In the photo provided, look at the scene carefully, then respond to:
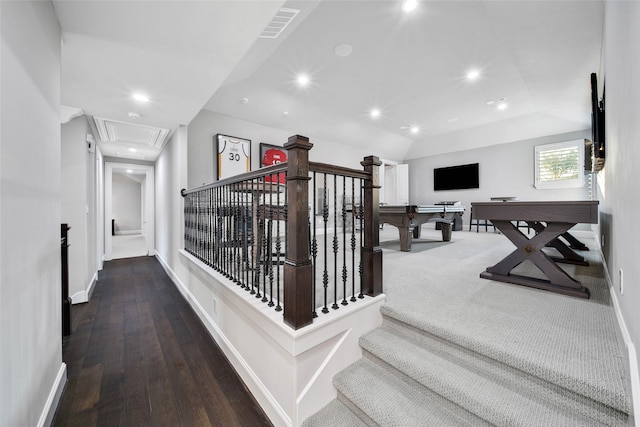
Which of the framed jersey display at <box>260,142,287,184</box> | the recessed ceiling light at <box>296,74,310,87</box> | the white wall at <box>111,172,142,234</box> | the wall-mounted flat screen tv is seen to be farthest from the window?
the white wall at <box>111,172,142,234</box>

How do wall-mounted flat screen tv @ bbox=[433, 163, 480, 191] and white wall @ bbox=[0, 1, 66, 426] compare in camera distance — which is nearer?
white wall @ bbox=[0, 1, 66, 426]

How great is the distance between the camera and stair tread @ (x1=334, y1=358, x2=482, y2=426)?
1.16 meters

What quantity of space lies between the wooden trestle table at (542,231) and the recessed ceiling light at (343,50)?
2808 millimetres

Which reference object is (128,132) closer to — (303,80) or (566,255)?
(303,80)

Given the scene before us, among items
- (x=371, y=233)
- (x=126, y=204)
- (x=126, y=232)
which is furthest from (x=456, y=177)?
(x=126, y=232)

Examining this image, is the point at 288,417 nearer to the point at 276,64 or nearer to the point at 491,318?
the point at 491,318

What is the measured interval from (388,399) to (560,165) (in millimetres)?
7575

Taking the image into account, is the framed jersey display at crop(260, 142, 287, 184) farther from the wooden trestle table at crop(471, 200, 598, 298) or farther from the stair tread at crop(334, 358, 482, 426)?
the stair tread at crop(334, 358, 482, 426)

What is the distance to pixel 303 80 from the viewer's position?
438 cm

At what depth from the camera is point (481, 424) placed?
42.9 inches

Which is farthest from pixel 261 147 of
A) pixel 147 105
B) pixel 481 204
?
pixel 481 204

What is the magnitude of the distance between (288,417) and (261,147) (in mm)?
4759

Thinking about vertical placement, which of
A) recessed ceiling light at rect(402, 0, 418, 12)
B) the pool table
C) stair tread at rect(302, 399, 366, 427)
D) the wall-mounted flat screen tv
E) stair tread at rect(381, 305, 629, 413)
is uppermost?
recessed ceiling light at rect(402, 0, 418, 12)

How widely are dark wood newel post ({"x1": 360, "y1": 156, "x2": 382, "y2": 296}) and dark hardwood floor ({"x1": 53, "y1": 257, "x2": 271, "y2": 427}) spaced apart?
1.01 m
